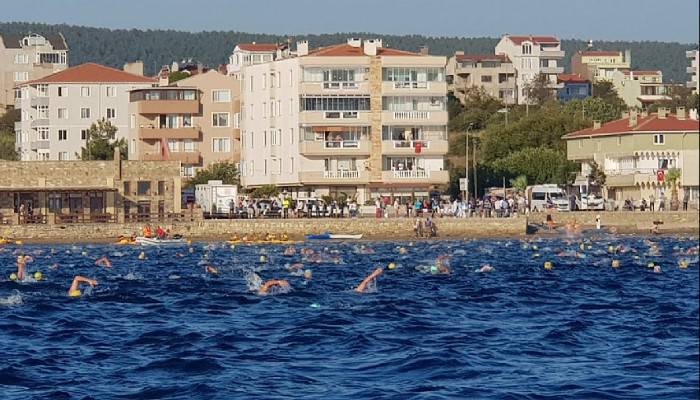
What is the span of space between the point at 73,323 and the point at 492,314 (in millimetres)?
10570

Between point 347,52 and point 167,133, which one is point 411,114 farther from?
point 167,133

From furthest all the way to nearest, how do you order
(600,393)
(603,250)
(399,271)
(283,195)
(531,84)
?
(531,84), (283,195), (603,250), (399,271), (600,393)

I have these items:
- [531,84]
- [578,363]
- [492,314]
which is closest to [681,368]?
[578,363]

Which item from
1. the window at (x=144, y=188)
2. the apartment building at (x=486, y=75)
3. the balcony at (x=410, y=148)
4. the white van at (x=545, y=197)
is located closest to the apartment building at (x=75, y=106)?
the balcony at (x=410, y=148)

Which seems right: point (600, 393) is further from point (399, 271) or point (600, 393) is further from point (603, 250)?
point (603, 250)

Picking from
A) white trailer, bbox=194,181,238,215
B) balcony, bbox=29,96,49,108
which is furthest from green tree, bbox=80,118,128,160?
white trailer, bbox=194,181,238,215

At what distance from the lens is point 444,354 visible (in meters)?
30.3

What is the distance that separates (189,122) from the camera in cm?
13750

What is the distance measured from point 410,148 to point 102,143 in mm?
33011

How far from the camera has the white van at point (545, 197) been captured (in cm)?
10294

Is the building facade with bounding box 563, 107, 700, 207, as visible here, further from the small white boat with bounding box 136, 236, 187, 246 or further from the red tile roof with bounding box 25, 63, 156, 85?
the red tile roof with bounding box 25, 63, 156, 85

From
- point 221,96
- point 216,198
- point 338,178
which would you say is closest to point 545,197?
point 338,178

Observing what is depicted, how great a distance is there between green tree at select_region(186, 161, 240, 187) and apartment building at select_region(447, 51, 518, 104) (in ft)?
228

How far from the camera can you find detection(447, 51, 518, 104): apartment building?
195875 mm
